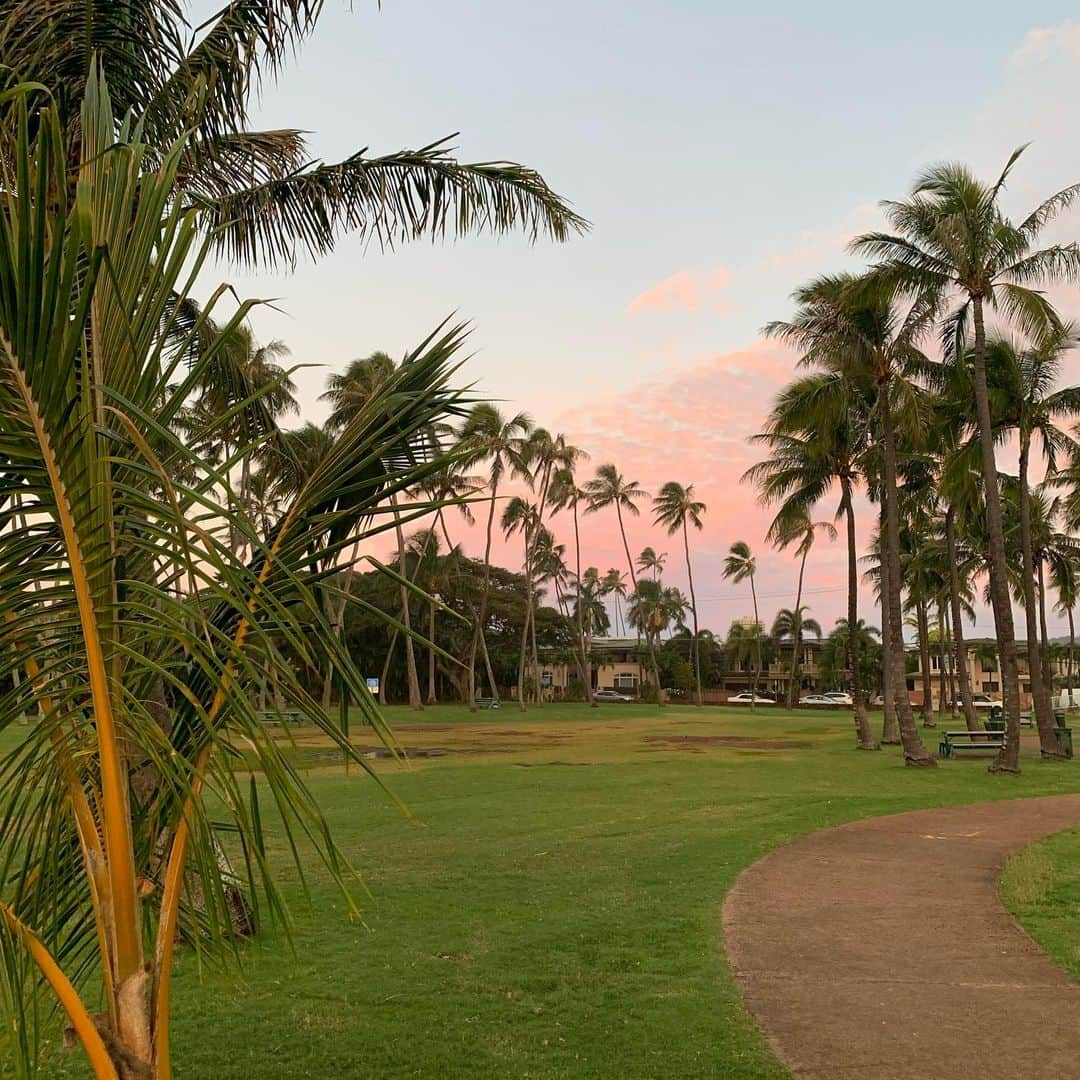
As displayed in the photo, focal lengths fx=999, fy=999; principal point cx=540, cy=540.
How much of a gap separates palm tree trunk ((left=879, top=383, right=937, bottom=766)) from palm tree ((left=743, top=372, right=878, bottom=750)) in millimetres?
1806

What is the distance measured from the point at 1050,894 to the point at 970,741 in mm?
17446

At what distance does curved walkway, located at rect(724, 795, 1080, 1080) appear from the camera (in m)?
5.06

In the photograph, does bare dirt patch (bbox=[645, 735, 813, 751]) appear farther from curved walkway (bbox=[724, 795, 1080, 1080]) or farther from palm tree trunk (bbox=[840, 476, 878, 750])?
curved walkway (bbox=[724, 795, 1080, 1080])

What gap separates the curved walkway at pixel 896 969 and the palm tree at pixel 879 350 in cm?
1270

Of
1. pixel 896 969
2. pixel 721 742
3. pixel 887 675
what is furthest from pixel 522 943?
Answer: pixel 721 742

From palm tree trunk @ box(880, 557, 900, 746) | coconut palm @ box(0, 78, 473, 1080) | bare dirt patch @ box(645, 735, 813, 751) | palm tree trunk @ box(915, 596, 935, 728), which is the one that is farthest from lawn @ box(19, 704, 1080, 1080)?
palm tree trunk @ box(915, 596, 935, 728)

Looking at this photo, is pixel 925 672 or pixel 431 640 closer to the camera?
pixel 431 640

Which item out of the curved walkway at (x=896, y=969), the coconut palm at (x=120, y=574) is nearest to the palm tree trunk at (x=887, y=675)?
the curved walkway at (x=896, y=969)

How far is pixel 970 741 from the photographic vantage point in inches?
977

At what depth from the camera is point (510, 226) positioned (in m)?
8.32

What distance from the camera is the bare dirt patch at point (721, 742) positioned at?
2851 centimetres

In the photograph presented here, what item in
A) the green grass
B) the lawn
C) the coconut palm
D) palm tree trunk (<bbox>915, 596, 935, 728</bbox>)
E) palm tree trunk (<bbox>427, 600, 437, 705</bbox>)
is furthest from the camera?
palm tree trunk (<bbox>915, 596, 935, 728</bbox>)

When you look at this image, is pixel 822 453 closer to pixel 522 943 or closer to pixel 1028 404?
pixel 1028 404

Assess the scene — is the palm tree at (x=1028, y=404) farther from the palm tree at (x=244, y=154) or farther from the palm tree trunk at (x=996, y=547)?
the palm tree at (x=244, y=154)
